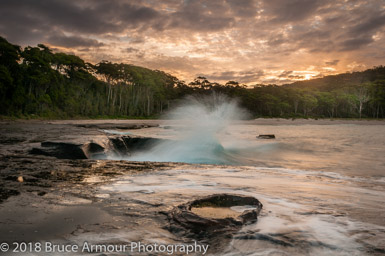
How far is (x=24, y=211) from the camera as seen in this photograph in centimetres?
245

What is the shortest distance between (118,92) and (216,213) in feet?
221

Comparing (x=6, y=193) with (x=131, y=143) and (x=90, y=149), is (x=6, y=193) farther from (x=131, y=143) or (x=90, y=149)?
(x=131, y=143)

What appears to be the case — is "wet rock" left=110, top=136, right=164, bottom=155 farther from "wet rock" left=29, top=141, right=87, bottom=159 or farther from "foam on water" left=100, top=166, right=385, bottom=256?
"foam on water" left=100, top=166, right=385, bottom=256

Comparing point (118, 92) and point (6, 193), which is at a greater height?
point (118, 92)

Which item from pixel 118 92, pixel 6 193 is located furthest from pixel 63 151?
pixel 118 92

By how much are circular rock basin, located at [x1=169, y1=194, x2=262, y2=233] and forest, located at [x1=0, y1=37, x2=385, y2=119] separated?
112 feet

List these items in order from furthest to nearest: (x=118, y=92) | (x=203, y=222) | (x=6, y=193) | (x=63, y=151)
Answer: (x=118, y=92), (x=63, y=151), (x=6, y=193), (x=203, y=222)

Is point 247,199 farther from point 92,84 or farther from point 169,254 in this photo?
point 92,84

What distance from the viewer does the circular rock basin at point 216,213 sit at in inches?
86.2

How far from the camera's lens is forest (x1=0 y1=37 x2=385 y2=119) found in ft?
109

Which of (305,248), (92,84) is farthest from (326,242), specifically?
(92,84)

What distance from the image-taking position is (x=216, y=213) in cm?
258

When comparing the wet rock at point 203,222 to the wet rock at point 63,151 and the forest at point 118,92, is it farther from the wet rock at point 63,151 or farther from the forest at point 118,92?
the forest at point 118,92

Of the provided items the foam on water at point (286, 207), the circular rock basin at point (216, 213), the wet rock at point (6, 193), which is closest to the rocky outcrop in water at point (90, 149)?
the foam on water at point (286, 207)
